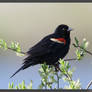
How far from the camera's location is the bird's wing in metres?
1.54

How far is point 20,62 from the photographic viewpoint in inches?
64.3

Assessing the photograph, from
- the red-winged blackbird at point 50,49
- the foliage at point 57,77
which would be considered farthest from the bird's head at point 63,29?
the foliage at point 57,77

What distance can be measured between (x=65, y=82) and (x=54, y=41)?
0.43 meters

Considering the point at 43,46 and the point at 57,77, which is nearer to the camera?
the point at 57,77

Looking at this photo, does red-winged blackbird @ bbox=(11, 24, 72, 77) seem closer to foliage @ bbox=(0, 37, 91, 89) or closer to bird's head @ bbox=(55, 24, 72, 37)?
bird's head @ bbox=(55, 24, 72, 37)

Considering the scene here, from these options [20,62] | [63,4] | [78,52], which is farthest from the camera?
[63,4]

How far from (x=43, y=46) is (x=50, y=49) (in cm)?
6

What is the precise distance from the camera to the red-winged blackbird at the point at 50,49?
153cm

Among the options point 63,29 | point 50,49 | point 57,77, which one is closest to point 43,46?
point 50,49

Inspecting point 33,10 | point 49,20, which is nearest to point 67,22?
point 49,20

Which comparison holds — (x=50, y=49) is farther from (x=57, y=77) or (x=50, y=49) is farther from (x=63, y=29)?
(x=57, y=77)

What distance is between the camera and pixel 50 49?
1625mm

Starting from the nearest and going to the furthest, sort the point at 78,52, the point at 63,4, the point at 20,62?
1. the point at 78,52
2. the point at 20,62
3. the point at 63,4

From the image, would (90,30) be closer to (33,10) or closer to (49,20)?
(49,20)
